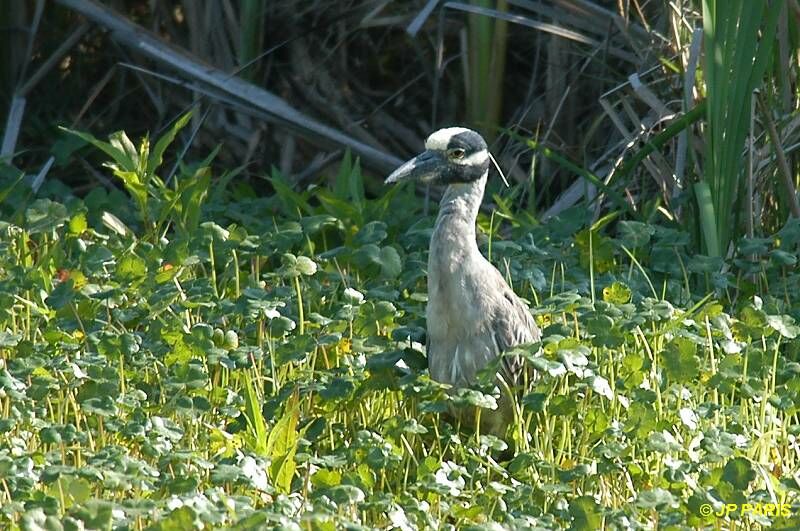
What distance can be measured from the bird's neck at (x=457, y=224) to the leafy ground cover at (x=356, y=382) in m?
0.31

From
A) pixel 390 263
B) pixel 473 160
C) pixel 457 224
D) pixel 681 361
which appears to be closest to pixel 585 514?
pixel 681 361

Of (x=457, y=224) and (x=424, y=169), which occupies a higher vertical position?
(x=424, y=169)

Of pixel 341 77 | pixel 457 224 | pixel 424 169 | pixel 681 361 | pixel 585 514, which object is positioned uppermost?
pixel 424 169

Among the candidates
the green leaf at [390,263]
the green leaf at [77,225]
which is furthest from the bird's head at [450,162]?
the green leaf at [77,225]

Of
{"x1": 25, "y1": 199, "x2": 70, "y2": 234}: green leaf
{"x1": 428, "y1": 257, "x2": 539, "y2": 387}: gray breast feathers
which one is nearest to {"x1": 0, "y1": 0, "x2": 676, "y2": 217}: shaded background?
{"x1": 25, "y1": 199, "x2": 70, "y2": 234}: green leaf

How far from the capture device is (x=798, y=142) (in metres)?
5.46

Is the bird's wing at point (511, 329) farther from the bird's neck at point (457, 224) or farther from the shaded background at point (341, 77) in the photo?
the shaded background at point (341, 77)

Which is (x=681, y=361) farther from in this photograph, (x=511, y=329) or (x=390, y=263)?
(x=390, y=263)

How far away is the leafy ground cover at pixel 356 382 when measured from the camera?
350cm

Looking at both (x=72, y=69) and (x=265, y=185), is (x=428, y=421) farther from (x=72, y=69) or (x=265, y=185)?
(x=72, y=69)

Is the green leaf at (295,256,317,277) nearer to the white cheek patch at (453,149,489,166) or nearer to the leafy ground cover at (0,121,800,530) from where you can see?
the leafy ground cover at (0,121,800,530)

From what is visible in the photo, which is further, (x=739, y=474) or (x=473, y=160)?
(x=473, y=160)

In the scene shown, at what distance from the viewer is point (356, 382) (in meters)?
4.21

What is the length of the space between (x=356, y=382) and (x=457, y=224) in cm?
55
